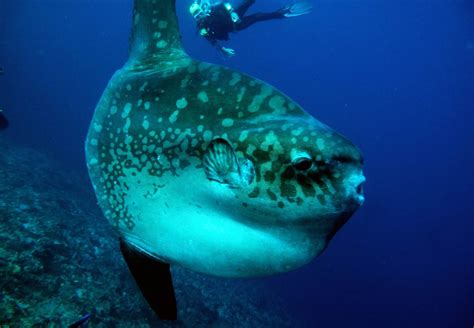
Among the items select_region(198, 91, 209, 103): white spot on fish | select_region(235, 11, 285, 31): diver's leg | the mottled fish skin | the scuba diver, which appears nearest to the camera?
the mottled fish skin

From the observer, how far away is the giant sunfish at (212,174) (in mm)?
1357

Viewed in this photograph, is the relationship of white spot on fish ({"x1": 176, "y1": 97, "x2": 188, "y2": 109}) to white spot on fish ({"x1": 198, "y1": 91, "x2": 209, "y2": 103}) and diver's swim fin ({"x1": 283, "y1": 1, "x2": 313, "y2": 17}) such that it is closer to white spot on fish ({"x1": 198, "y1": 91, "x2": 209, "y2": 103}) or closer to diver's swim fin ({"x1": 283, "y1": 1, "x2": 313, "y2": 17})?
white spot on fish ({"x1": 198, "y1": 91, "x2": 209, "y2": 103})

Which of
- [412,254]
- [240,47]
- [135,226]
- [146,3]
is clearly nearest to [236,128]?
[135,226]

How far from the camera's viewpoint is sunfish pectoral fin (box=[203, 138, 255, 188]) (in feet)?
4.64

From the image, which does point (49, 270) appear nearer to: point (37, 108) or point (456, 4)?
point (37, 108)

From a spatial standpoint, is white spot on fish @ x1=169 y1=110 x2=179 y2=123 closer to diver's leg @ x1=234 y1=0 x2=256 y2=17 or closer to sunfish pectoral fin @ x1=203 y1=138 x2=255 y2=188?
sunfish pectoral fin @ x1=203 y1=138 x2=255 y2=188

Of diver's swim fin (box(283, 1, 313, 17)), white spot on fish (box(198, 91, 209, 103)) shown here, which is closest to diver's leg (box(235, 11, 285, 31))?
diver's swim fin (box(283, 1, 313, 17))

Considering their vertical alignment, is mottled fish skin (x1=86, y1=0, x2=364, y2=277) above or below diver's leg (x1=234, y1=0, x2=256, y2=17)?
below

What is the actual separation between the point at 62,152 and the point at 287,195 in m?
40.2

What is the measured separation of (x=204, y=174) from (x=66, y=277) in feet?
16.0

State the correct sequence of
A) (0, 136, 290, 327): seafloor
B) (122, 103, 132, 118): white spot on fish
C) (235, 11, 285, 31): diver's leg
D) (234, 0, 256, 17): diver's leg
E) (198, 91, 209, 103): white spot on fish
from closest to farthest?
(198, 91, 209, 103): white spot on fish
(122, 103, 132, 118): white spot on fish
(0, 136, 290, 327): seafloor
(235, 11, 285, 31): diver's leg
(234, 0, 256, 17): diver's leg

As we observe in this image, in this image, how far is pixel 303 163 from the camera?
4.45ft

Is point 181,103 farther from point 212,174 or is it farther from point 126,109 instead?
point 212,174

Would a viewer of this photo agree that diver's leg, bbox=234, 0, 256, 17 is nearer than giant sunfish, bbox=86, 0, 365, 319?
No
